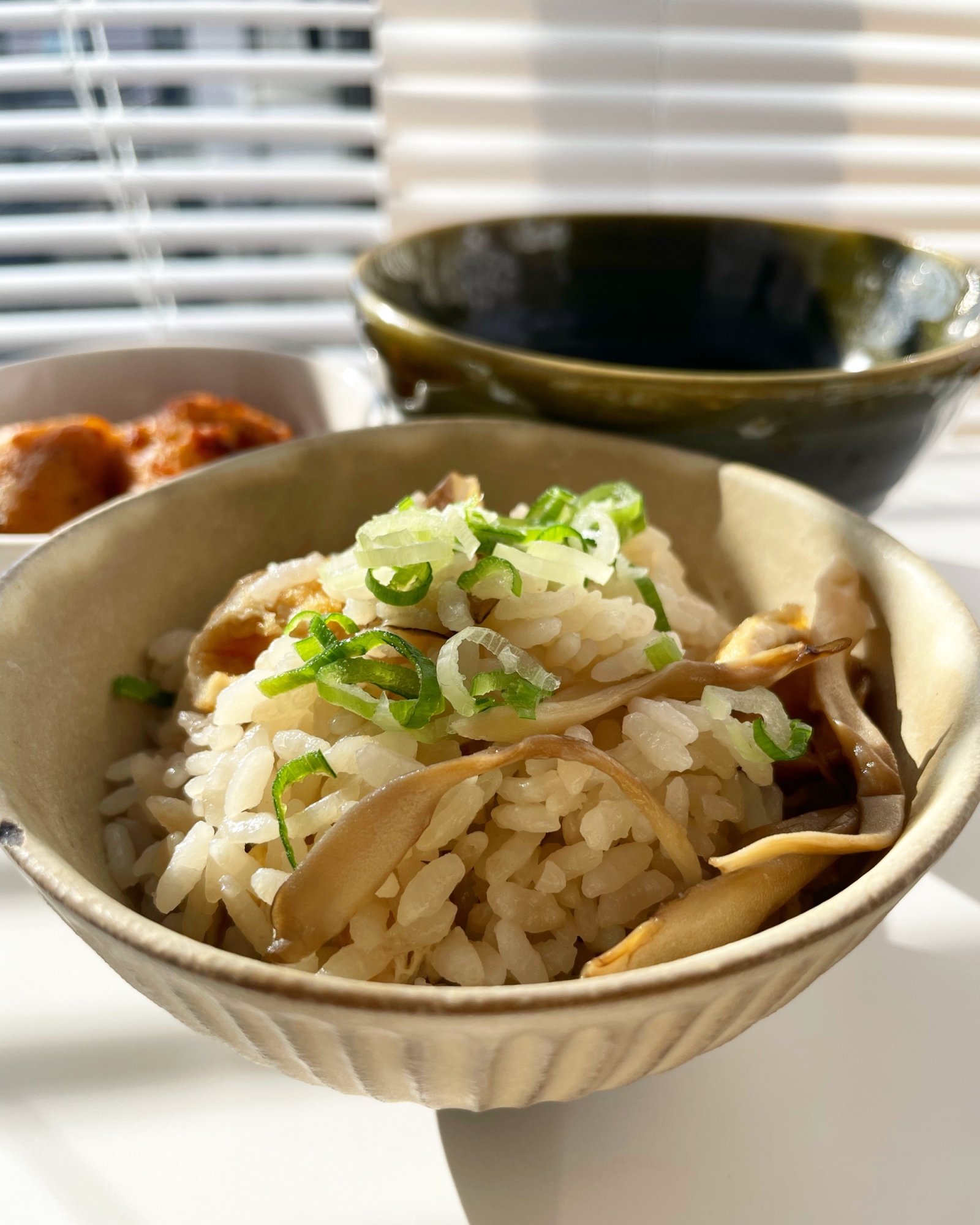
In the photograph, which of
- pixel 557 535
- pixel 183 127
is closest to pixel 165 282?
pixel 183 127

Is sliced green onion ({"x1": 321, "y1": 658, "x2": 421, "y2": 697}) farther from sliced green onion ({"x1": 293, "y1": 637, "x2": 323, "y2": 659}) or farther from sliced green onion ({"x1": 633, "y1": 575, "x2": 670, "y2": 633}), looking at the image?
sliced green onion ({"x1": 633, "y1": 575, "x2": 670, "y2": 633})

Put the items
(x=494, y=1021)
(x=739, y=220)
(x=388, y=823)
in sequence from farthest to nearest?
(x=739, y=220) < (x=388, y=823) < (x=494, y=1021)

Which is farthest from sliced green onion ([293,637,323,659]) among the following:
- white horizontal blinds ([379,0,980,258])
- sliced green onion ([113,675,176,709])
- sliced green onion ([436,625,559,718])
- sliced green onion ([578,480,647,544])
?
→ white horizontal blinds ([379,0,980,258])

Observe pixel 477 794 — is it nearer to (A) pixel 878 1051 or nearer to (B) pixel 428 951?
(B) pixel 428 951

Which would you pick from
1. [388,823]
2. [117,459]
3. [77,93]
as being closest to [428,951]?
[388,823]

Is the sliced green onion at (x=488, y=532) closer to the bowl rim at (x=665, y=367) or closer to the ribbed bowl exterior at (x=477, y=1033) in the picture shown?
the bowl rim at (x=665, y=367)

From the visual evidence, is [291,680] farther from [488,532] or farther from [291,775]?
[488,532]

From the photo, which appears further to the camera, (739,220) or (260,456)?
(739,220)
